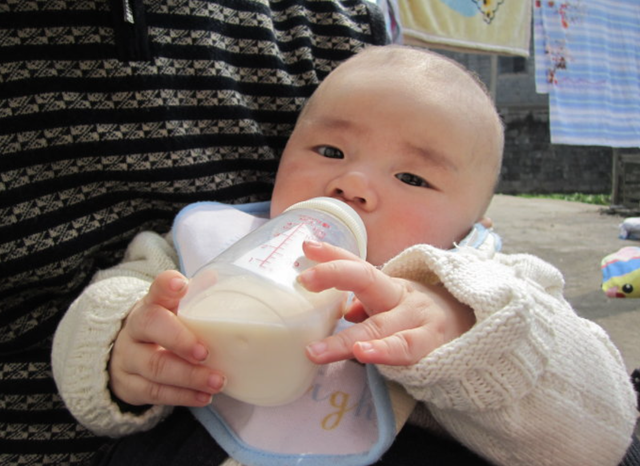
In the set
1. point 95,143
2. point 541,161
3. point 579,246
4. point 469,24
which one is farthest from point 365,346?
point 541,161

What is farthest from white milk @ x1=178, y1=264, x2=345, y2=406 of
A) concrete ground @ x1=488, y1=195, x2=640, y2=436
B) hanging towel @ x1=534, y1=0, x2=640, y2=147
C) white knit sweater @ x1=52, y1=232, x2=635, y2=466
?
hanging towel @ x1=534, y1=0, x2=640, y2=147

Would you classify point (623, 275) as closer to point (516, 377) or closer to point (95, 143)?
point (516, 377)

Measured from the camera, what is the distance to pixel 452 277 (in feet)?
2.11

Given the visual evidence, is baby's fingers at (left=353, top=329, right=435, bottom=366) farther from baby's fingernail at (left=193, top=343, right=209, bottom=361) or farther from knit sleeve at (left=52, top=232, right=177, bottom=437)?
knit sleeve at (left=52, top=232, right=177, bottom=437)

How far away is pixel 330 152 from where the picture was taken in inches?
38.5

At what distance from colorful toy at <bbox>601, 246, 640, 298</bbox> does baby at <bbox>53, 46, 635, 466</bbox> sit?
2059 millimetres

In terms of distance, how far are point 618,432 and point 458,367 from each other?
0.94ft

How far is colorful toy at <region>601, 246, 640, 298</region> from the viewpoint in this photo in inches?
107

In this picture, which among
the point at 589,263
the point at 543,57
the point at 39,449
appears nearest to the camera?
the point at 39,449

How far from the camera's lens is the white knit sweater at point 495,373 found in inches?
23.3

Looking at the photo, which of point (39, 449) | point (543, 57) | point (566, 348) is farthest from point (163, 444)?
point (543, 57)

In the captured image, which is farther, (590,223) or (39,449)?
(590,223)

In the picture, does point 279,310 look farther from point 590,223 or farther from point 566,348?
point 590,223

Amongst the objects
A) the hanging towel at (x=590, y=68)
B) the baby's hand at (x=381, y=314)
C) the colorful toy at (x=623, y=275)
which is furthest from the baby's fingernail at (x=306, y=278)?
the hanging towel at (x=590, y=68)
